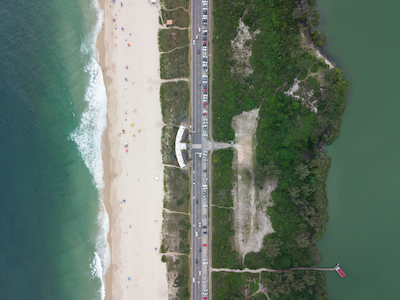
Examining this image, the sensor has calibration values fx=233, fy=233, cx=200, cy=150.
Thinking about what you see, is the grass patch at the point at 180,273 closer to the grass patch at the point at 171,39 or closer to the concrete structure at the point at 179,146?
the concrete structure at the point at 179,146

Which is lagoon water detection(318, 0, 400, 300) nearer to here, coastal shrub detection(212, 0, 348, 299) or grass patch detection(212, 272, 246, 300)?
coastal shrub detection(212, 0, 348, 299)

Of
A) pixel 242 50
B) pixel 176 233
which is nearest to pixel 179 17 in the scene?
pixel 242 50

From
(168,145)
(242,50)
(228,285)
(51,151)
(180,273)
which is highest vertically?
(242,50)

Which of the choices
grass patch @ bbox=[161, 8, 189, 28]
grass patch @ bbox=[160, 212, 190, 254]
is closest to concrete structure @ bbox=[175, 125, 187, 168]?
grass patch @ bbox=[160, 212, 190, 254]

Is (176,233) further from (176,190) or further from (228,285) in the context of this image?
(228,285)

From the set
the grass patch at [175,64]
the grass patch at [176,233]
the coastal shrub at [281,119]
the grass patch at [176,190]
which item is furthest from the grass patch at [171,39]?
the grass patch at [176,233]

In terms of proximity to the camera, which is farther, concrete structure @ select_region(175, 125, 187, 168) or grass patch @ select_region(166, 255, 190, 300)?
grass patch @ select_region(166, 255, 190, 300)
